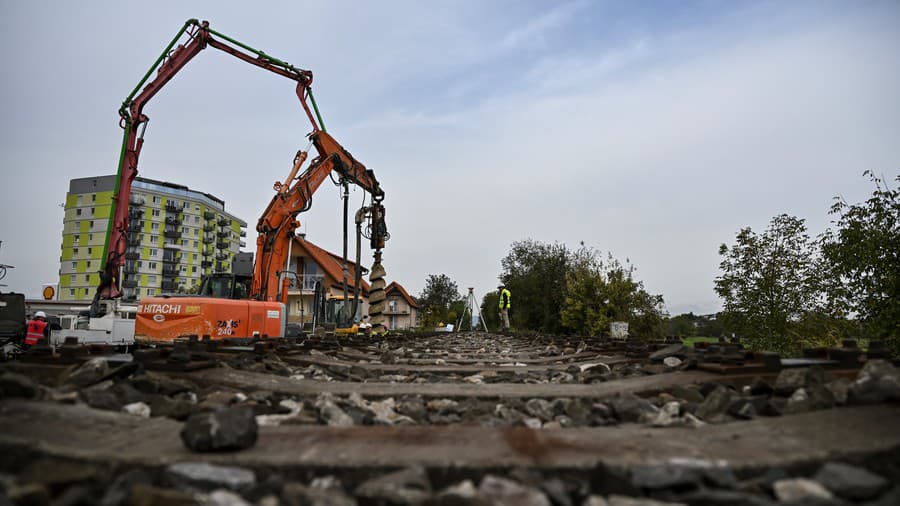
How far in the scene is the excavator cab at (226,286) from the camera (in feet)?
37.6

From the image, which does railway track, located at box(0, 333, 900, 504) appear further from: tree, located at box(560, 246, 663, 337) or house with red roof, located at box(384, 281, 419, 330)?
house with red roof, located at box(384, 281, 419, 330)

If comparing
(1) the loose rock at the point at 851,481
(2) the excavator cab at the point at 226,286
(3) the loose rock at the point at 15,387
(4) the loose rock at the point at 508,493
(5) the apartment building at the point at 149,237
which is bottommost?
(4) the loose rock at the point at 508,493

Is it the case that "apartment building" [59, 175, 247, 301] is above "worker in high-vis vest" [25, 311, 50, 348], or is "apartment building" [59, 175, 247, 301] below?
above

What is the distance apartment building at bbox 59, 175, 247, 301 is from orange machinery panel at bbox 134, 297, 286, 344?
6721cm

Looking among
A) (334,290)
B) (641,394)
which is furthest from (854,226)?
(334,290)

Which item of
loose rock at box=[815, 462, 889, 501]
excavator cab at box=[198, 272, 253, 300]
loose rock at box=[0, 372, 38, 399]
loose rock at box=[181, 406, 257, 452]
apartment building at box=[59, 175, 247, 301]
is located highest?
apartment building at box=[59, 175, 247, 301]

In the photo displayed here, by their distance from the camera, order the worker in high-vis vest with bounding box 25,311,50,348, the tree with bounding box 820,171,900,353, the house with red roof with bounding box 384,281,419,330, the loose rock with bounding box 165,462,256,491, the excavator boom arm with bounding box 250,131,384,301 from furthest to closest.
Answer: the house with red roof with bounding box 384,281,419,330 < the excavator boom arm with bounding box 250,131,384,301 < the worker in high-vis vest with bounding box 25,311,50,348 < the tree with bounding box 820,171,900,353 < the loose rock with bounding box 165,462,256,491

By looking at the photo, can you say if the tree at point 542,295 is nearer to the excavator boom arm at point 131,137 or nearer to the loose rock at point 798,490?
the excavator boom arm at point 131,137

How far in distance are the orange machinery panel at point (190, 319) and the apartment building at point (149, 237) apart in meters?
67.2

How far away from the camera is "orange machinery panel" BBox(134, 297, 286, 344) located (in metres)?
7.97

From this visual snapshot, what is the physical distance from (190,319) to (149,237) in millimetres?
78685

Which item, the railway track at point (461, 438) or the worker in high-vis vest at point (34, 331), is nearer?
the railway track at point (461, 438)

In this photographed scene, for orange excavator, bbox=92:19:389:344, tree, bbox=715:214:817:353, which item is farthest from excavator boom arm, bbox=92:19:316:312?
tree, bbox=715:214:817:353

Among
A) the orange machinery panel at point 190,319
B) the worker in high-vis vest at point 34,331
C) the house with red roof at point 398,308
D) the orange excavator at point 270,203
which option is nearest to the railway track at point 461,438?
the orange machinery panel at point 190,319
